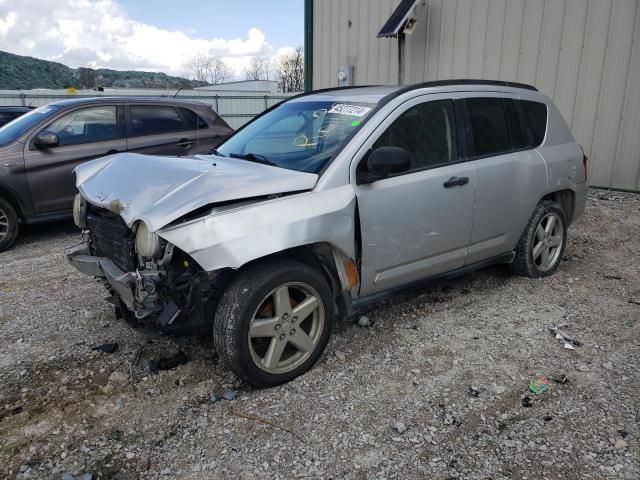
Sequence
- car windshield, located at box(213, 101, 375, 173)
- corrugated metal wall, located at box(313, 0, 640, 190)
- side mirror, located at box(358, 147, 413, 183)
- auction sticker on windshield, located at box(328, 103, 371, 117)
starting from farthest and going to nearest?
corrugated metal wall, located at box(313, 0, 640, 190) → auction sticker on windshield, located at box(328, 103, 371, 117) → car windshield, located at box(213, 101, 375, 173) → side mirror, located at box(358, 147, 413, 183)

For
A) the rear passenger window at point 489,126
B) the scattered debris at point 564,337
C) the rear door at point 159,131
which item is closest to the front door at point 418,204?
the rear passenger window at point 489,126

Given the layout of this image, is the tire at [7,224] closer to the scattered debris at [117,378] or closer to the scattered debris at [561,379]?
the scattered debris at [117,378]

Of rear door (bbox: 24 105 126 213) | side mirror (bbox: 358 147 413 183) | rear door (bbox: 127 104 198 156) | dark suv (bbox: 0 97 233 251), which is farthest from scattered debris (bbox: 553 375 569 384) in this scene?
rear door (bbox: 24 105 126 213)

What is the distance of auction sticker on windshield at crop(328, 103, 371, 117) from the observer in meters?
3.57

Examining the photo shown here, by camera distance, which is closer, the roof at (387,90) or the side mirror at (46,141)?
the roof at (387,90)

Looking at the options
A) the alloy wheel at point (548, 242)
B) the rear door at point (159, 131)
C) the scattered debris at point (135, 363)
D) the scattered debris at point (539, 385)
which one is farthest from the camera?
the rear door at point (159, 131)

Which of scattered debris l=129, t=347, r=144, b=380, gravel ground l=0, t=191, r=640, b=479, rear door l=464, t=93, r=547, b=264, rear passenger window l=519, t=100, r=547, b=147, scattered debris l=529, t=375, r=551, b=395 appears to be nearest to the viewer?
gravel ground l=0, t=191, r=640, b=479

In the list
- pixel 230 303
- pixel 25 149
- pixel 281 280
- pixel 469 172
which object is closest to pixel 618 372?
pixel 469 172

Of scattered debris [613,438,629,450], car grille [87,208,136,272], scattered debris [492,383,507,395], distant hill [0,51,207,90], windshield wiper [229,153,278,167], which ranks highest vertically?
distant hill [0,51,207,90]

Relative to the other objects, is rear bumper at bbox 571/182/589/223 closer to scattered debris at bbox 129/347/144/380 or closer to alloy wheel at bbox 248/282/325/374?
alloy wheel at bbox 248/282/325/374

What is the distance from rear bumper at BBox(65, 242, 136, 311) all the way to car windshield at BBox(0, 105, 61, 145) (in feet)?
11.9

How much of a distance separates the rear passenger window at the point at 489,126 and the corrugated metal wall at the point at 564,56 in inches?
191

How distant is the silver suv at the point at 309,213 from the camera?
9.36 feet

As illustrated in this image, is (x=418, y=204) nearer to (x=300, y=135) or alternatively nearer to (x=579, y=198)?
(x=300, y=135)
